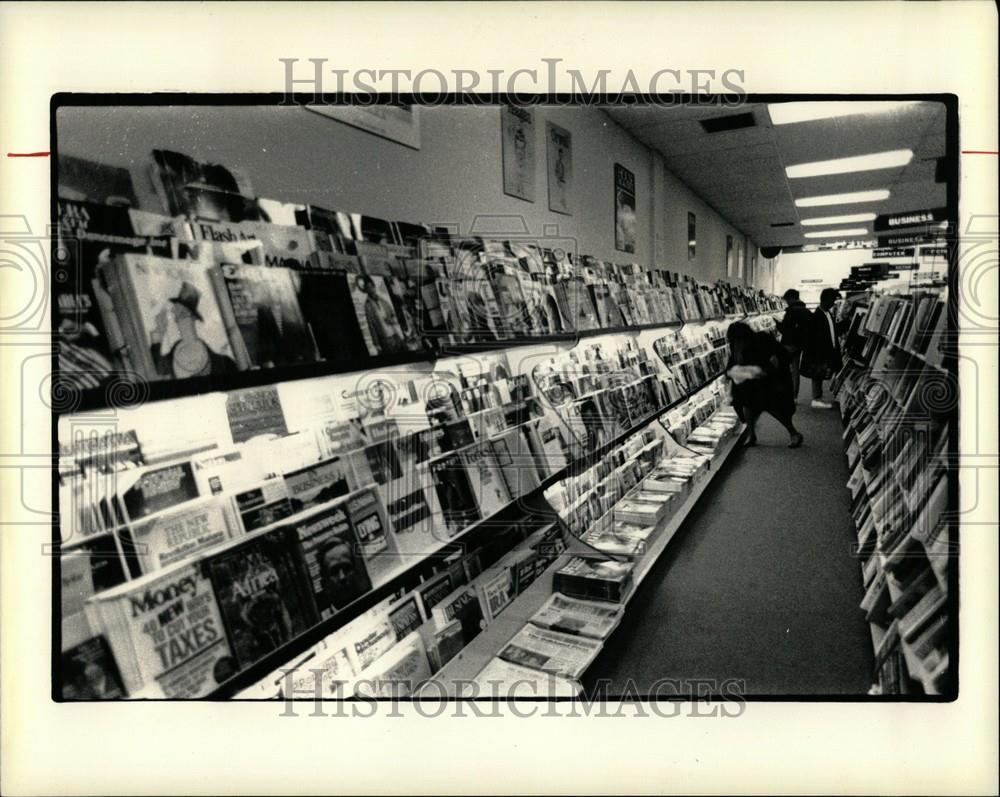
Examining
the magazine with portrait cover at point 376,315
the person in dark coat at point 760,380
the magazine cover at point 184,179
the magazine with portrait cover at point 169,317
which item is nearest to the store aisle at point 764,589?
the person in dark coat at point 760,380

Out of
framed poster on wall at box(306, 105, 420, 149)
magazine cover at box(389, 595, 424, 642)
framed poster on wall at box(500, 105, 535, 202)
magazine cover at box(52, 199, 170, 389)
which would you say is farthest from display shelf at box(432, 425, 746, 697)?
framed poster on wall at box(306, 105, 420, 149)

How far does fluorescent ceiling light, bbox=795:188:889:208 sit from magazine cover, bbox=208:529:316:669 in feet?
6.26

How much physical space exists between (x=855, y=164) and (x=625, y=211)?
809 millimetres

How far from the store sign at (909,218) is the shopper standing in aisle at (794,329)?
477 mm

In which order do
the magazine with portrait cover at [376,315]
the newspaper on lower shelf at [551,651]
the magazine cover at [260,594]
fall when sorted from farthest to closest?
the newspaper on lower shelf at [551,651] < the magazine with portrait cover at [376,315] < the magazine cover at [260,594]

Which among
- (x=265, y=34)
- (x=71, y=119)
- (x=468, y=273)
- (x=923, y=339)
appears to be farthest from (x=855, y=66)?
(x=71, y=119)

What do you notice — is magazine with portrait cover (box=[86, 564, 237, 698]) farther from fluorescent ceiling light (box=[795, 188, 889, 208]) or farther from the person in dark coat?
the person in dark coat

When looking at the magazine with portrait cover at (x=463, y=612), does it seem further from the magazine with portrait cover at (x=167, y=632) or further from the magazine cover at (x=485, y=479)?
the magazine with portrait cover at (x=167, y=632)

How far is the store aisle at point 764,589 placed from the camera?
161 cm

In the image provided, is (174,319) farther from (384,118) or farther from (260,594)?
(384,118)

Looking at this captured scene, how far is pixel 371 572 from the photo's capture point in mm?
1364

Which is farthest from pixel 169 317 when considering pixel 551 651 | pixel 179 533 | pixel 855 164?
pixel 855 164

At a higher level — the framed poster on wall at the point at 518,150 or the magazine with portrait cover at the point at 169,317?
the framed poster on wall at the point at 518,150

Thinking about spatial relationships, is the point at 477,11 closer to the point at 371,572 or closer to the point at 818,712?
the point at 371,572
